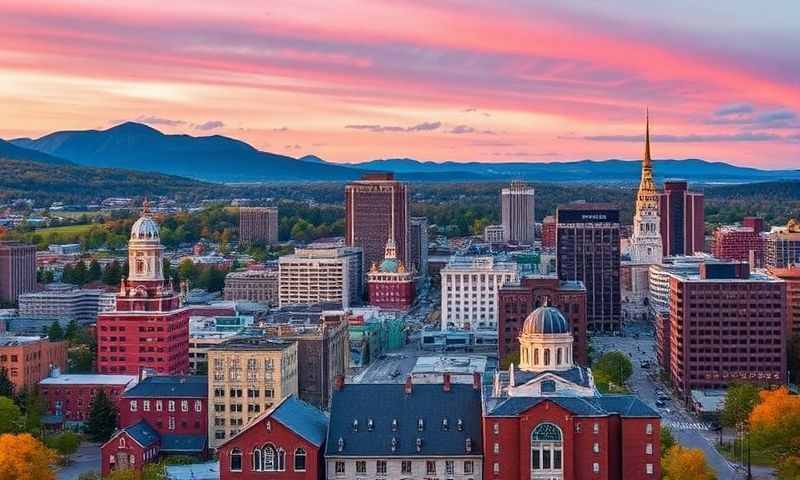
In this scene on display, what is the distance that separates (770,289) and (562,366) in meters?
55.0

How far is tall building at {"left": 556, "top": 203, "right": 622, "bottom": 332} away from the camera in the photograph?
195125 millimetres

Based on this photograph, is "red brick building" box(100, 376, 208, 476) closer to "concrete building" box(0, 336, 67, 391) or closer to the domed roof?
"concrete building" box(0, 336, 67, 391)

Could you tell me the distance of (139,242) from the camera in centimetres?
11769

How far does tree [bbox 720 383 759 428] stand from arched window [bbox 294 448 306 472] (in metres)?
41.4

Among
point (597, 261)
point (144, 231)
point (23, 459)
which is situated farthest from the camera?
point (597, 261)

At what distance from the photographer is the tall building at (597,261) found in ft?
640

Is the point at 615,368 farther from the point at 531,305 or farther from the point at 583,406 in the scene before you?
the point at 583,406

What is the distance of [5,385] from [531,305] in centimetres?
5231

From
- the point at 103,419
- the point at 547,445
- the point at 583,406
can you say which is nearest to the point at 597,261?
the point at 103,419

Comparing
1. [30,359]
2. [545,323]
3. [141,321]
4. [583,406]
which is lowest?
[30,359]

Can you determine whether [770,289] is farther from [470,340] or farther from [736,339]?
[470,340]

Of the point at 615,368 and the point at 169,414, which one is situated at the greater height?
the point at 169,414

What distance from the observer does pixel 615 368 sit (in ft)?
430

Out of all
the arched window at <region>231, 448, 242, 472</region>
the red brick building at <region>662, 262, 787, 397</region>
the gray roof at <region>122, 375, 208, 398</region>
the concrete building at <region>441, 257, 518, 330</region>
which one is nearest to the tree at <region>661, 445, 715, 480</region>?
the arched window at <region>231, 448, 242, 472</region>
